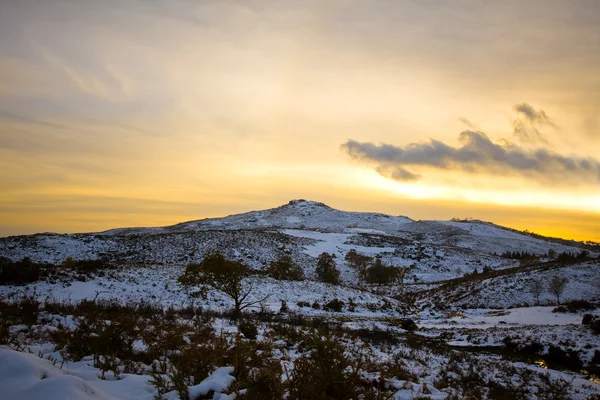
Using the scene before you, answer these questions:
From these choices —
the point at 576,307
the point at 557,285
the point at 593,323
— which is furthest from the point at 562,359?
the point at 557,285

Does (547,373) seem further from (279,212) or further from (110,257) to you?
(279,212)

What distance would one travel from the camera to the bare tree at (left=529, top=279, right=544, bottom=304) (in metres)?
38.4

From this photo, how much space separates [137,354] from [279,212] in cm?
17110

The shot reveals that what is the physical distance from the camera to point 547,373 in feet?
45.8

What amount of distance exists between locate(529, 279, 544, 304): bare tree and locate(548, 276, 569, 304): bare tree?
33.2 inches

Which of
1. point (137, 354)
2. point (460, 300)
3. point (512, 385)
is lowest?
point (460, 300)

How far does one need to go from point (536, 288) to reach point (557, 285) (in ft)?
6.40

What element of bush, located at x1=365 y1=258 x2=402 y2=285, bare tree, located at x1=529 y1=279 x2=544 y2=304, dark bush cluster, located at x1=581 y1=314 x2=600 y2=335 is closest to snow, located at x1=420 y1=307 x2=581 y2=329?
dark bush cluster, located at x1=581 y1=314 x2=600 y2=335

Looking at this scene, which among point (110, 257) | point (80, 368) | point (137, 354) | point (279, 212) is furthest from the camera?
point (279, 212)

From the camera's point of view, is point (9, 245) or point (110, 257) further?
point (110, 257)

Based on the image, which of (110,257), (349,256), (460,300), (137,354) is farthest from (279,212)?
(137,354)

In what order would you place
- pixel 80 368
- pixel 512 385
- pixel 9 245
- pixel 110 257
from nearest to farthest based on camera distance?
pixel 80 368 → pixel 512 385 → pixel 9 245 → pixel 110 257

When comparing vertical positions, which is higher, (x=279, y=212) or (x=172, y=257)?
(x=279, y=212)

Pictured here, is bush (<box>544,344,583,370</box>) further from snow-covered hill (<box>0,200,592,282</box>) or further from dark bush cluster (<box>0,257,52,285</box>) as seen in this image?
snow-covered hill (<box>0,200,592,282</box>)
